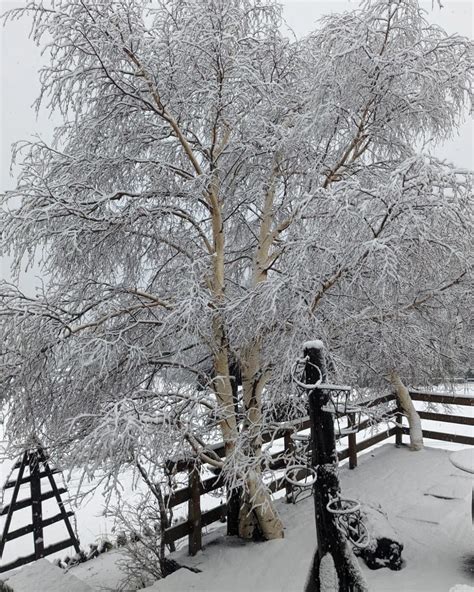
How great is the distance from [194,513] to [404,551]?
1.90 meters

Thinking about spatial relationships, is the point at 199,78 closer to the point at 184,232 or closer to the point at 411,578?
the point at 184,232

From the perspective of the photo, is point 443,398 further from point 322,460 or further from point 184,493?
point 322,460

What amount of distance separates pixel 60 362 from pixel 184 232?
2.15m

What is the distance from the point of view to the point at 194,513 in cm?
453

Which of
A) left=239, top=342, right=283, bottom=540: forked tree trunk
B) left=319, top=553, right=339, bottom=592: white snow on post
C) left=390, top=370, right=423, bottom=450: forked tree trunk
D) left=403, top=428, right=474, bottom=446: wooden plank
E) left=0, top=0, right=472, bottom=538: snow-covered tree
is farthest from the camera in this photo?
left=390, top=370, right=423, bottom=450: forked tree trunk

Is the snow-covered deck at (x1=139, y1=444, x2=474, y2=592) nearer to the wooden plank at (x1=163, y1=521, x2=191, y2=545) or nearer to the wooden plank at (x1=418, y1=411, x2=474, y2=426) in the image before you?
the wooden plank at (x1=163, y1=521, x2=191, y2=545)

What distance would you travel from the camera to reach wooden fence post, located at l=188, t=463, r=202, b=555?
14.7 ft

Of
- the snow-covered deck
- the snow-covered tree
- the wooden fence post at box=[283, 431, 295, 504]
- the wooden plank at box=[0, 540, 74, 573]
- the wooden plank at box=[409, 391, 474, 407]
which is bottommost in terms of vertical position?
the wooden plank at box=[0, 540, 74, 573]

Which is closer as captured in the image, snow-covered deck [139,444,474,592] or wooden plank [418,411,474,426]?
snow-covered deck [139,444,474,592]

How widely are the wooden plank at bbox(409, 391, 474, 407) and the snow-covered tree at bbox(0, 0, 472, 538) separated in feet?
6.55

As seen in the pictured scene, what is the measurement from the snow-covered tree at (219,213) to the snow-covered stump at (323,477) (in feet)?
3.39

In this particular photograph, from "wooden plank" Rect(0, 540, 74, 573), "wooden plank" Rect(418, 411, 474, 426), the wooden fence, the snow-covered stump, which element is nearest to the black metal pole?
the snow-covered stump

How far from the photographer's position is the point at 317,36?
478cm

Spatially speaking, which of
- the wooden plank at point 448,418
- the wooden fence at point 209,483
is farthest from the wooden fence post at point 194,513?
the wooden plank at point 448,418
